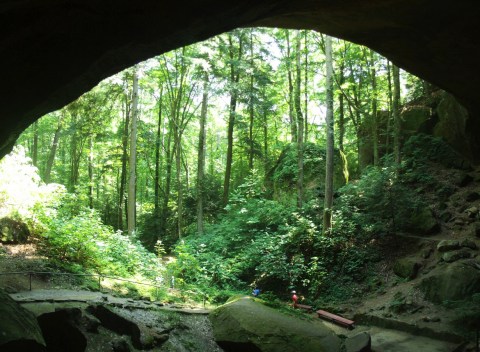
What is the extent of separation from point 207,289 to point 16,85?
8554 millimetres

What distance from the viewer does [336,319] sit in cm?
1019

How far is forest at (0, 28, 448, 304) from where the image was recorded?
11664mm

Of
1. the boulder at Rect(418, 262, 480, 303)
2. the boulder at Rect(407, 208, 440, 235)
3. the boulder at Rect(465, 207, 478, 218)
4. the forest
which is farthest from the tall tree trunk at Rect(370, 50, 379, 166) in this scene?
the boulder at Rect(418, 262, 480, 303)

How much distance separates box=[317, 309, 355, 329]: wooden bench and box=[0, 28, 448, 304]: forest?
1.42 meters

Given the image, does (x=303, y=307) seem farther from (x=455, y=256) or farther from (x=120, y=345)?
(x=120, y=345)

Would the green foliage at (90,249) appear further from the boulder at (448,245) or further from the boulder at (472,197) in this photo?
the boulder at (472,197)

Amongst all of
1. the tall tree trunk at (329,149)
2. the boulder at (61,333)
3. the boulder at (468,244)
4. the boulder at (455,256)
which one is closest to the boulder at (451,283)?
the boulder at (455,256)

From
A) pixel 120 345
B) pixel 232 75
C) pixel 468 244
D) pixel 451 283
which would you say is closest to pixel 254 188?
pixel 232 75

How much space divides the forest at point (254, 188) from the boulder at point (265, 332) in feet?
10.2

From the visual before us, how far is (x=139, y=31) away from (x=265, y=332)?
601 cm

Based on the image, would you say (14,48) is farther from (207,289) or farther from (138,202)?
(138,202)

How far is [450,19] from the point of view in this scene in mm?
6504

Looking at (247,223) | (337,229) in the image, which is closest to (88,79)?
(337,229)

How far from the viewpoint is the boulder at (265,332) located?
7375 millimetres
